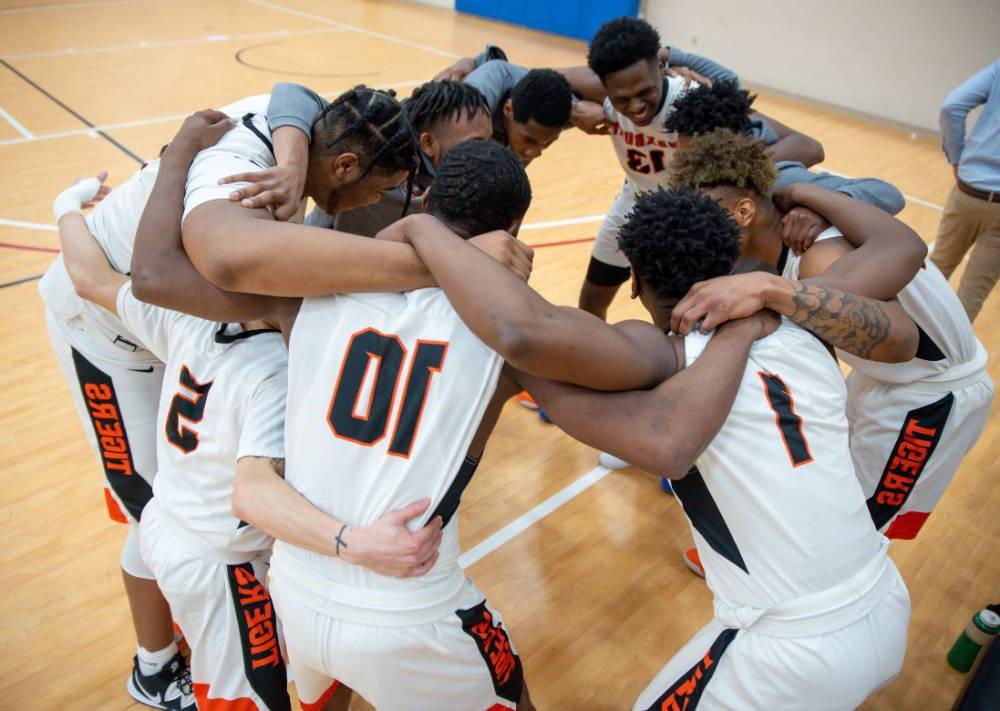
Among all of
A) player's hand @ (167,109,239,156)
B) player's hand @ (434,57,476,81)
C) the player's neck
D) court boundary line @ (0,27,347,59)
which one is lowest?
court boundary line @ (0,27,347,59)

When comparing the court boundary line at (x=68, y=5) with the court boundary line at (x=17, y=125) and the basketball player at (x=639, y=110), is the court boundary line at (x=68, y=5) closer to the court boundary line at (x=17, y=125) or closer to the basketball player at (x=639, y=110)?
the court boundary line at (x=17, y=125)

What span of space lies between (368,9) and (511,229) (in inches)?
700

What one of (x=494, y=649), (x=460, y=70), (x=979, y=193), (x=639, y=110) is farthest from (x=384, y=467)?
(x=979, y=193)

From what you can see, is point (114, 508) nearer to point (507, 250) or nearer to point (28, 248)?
point (507, 250)

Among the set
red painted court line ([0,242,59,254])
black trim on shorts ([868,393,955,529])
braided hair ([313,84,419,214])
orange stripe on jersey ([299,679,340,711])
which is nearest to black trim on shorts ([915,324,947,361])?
black trim on shorts ([868,393,955,529])

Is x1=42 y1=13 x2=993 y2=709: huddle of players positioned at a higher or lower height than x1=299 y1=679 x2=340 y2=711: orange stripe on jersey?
higher

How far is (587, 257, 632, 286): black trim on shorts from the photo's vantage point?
16.1 feet

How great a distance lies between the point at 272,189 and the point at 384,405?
0.94 metres

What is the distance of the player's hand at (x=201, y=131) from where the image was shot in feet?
8.68

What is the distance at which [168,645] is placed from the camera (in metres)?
3.03

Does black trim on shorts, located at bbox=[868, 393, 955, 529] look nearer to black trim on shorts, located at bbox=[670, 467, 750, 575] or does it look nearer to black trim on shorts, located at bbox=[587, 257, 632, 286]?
black trim on shorts, located at bbox=[670, 467, 750, 575]

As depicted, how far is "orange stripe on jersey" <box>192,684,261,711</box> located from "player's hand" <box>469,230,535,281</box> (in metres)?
1.60

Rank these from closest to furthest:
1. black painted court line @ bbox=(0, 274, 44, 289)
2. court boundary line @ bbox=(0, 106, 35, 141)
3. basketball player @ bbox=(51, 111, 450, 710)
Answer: basketball player @ bbox=(51, 111, 450, 710) → black painted court line @ bbox=(0, 274, 44, 289) → court boundary line @ bbox=(0, 106, 35, 141)

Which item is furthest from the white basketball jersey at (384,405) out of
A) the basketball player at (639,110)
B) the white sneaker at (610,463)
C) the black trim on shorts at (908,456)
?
the white sneaker at (610,463)
